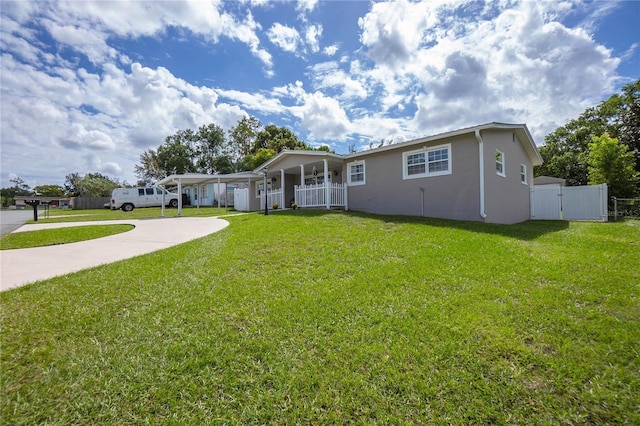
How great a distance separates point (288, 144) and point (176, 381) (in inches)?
1211

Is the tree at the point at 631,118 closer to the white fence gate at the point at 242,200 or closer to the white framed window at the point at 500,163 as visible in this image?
the white framed window at the point at 500,163

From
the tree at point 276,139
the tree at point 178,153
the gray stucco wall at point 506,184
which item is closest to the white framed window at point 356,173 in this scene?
the gray stucco wall at point 506,184

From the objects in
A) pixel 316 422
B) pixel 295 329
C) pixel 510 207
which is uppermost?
pixel 510 207

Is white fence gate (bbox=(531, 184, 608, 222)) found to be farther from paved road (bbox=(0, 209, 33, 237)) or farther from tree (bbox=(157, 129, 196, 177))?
tree (bbox=(157, 129, 196, 177))

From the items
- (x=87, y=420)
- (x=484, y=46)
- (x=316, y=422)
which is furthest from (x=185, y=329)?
(x=484, y=46)

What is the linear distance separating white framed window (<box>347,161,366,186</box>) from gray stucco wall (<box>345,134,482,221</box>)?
20cm

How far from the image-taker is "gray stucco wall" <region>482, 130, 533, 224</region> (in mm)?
9500

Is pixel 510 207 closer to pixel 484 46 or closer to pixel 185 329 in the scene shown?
pixel 484 46

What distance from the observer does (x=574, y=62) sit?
1100cm

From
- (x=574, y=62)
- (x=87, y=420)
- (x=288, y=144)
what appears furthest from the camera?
(x=288, y=144)

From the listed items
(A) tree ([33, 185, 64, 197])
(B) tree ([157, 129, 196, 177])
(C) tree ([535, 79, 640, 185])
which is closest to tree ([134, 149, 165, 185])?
(B) tree ([157, 129, 196, 177])

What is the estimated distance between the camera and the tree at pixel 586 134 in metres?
23.7

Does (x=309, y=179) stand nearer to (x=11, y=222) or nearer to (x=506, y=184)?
(x=506, y=184)

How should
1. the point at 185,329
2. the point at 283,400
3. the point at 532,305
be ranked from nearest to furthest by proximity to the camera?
the point at 283,400
the point at 185,329
the point at 532,305
